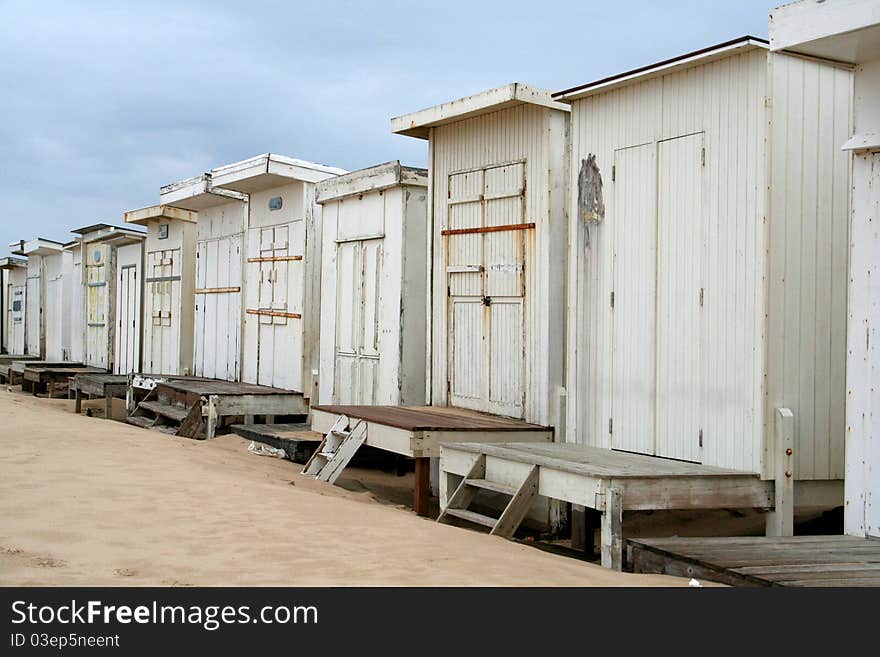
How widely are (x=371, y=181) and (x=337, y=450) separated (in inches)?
148

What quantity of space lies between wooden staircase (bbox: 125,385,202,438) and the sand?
15.3 ft

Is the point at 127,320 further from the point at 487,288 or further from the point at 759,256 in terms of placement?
the point at 759,256

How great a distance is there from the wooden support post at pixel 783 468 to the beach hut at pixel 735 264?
1cm

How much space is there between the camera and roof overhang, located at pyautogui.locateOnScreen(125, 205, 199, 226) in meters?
19.0

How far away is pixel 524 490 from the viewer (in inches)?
299

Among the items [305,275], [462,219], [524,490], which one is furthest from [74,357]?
[524,490]

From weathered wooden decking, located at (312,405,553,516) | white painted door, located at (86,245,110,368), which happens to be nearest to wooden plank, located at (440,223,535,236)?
weathered wooden decking, located at (312,405,553,516)

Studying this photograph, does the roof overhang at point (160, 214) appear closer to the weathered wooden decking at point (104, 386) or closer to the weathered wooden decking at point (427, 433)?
the weathered wooden decking at point (104, 386)

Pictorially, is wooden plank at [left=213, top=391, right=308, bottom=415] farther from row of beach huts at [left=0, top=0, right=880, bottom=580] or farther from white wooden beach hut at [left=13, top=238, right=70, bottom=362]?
white wooden beach hut at [left=13, top=238, right=70, bottom=362]

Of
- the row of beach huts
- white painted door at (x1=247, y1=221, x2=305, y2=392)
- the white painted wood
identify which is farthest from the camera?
white painted door at (x1=247, y1=221, x2=305, y2=392)

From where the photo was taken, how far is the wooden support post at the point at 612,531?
671 centimetres
